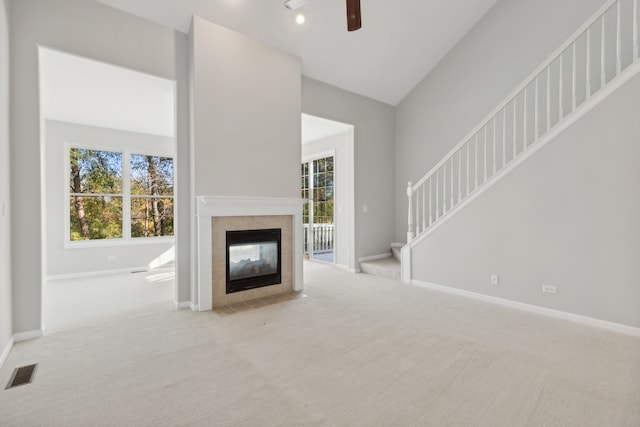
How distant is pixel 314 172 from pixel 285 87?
9.20 ft

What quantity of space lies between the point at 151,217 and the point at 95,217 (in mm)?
943

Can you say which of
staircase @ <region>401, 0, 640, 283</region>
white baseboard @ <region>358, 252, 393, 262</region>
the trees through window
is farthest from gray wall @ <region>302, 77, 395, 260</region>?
the trees through window

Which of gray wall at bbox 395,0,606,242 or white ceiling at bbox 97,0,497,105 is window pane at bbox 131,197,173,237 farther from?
gray wall at bbox 395,0,606,242

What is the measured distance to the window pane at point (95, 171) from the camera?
563cm

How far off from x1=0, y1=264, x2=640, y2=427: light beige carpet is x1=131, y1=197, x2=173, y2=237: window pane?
3.31 metres

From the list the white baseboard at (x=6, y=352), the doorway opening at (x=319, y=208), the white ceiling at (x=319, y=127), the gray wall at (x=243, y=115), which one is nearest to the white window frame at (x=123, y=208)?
the gray wall at (x=243, y=115)

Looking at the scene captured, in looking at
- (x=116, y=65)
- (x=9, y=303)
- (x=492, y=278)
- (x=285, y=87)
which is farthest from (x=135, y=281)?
(x=492, y=278)

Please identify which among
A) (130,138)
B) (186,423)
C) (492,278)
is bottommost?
(186,423)

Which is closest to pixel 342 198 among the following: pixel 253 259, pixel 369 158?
pixel 369 158

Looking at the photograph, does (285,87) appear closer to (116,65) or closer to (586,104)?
(116,65)

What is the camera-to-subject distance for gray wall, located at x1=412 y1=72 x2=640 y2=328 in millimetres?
2934

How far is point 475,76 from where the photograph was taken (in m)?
5.26

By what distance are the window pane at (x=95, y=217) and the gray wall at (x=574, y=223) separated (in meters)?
6.22

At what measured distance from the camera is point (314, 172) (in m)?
7.04
